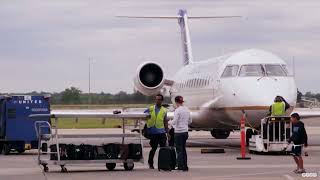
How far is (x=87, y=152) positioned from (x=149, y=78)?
1535cm

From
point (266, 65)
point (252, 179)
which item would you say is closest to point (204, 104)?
point (266, 65)

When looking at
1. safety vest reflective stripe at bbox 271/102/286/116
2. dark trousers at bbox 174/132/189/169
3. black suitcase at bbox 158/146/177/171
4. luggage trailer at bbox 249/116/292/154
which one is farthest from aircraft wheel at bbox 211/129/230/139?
black suitcase at bbox 158/146/177/171

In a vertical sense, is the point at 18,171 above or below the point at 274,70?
below

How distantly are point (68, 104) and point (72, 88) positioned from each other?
10929 mm

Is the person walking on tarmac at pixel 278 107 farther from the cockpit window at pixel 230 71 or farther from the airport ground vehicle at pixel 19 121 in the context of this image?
the airport ground vehicle at pixel 19 121

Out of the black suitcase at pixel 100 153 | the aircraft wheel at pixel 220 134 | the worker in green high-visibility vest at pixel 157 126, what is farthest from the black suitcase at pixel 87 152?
the aircraft wheel at pixel 220 134

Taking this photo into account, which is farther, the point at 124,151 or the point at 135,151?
the point at 135,151

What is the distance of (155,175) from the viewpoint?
64.1 feet

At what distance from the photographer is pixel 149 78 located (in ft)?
119

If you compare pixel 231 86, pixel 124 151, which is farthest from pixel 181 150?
pixel 231 86

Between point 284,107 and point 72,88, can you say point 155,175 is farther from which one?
point 72,88

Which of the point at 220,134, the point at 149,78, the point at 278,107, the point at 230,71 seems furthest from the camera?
the point at 220,134

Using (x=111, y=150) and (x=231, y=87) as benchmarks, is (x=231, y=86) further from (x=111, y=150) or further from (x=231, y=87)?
(x=111, y=150)

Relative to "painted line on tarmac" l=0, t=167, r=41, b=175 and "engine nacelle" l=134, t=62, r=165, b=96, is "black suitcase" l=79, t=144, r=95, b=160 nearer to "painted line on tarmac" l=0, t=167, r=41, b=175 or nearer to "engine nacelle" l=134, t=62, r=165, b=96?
"painted line on tarmac" l=0, t=167, r=41, b=175
